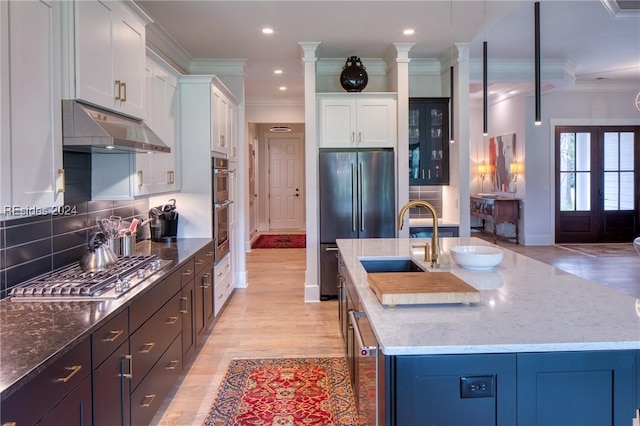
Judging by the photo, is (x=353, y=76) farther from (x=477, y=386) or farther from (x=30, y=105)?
(x=477, y=386)

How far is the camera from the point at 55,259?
7.87 feet

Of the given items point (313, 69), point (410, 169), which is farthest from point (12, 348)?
point (410, 169)

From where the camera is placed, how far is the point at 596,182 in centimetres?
841

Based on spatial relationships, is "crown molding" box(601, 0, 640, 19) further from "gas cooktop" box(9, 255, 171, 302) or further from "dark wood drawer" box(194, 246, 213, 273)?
"gas cooktop" box(9, 255, 171, 302)

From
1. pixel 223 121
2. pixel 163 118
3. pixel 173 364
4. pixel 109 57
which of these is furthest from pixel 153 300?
pixel 223 121

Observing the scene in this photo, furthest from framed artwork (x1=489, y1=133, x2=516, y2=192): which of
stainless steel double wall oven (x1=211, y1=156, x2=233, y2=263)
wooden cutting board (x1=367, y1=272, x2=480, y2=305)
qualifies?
wooden cutting board (x1=367, y1=272, x2=480, y2=305)

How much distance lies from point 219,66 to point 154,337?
12.9 feet

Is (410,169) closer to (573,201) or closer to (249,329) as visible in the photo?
(249,329)

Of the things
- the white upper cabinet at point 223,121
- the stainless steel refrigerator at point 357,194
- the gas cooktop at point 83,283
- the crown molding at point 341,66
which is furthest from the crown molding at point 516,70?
the gas cooktop at point 83,283

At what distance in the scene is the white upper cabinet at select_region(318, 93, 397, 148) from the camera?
4934 mm

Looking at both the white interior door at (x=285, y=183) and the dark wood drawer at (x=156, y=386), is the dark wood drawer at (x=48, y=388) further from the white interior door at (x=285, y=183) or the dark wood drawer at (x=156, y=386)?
the white interior door at (x=285, y=183)

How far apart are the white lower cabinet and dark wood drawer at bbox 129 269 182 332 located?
121 centimetres

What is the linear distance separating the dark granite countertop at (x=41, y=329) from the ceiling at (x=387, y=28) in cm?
271

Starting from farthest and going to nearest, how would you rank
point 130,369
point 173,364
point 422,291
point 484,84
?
point 484,84 < point 173,364 < point 130,369 < point 422,291
